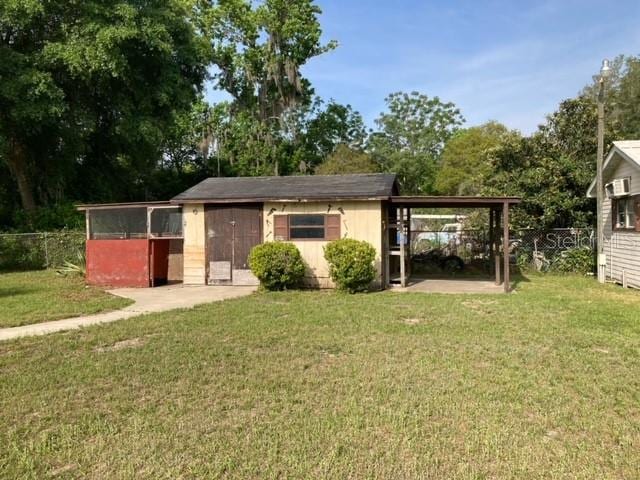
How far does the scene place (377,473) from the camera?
9.78ft

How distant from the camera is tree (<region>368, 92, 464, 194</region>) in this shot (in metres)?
42.4

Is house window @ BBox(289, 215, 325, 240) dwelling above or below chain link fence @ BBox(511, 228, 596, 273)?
above

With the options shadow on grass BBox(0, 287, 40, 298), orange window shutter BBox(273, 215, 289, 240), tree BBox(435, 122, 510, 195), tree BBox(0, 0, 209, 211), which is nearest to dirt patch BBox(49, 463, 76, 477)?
shadow on grass BBox(0, 287, 40, 298)

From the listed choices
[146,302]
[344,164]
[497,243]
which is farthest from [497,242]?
[344,164]

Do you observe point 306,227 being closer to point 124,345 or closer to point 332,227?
point 332,227

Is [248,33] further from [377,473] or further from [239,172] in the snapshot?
[377,473]

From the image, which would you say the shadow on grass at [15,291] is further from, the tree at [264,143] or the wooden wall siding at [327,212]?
the tree at [264,143]

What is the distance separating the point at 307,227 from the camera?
39.2 feet

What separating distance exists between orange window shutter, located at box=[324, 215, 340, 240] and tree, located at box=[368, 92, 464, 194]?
30919 mm

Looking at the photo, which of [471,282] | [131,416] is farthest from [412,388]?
[471,282]

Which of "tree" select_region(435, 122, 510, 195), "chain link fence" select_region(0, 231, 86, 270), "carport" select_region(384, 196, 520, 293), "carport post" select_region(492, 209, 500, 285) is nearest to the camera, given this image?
"carport" select_region(384, 196, 520, 293)

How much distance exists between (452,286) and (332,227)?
3182 mm

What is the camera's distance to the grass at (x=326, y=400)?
3115mm

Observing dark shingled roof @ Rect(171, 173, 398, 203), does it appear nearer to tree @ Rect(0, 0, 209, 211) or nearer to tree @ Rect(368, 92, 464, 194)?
tree @ Rect(0, 0, 209, 211)
